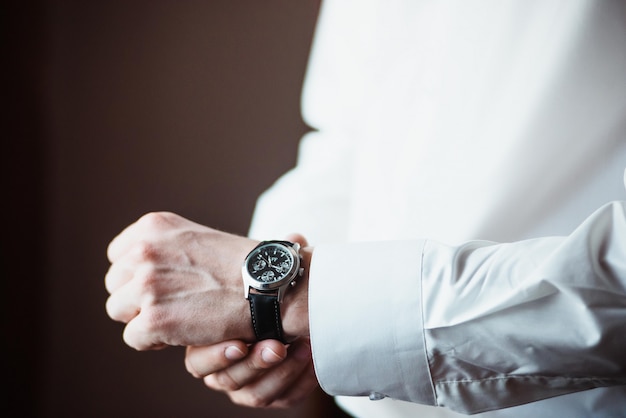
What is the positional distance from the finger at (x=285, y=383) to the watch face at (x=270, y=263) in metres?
0.14

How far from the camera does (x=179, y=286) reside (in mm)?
884

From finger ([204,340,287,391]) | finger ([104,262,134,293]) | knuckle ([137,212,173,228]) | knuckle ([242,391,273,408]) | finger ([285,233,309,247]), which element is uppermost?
knuckle ([137,212,173,228])

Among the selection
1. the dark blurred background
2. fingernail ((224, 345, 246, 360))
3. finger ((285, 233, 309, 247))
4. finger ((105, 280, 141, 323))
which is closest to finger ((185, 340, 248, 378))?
fingernail ((224, 345, 246, 360))

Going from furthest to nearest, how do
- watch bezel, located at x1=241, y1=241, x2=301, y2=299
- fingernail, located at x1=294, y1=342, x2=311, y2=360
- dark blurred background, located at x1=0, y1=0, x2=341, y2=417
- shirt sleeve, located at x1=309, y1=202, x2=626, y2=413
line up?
dark blurred background, located at x1=0, y1=0, x2=341, y2=417, fingernail, located at x1=294, y1=342, x2=311, y2=360, watch bezel, located at x1=241, y1=241, x2=301, y2=299, shirt sleeve, located at x1=309, y1=202, x2=626, y2=413

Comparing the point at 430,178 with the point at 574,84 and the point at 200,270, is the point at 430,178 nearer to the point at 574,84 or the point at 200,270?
the point at 574,84

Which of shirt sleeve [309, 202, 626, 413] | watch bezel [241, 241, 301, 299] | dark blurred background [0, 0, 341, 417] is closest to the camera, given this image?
shirt sleeve [309, 202, 626, 413]

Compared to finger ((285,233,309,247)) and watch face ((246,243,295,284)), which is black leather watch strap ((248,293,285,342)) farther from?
finger ((285,233,309,247))

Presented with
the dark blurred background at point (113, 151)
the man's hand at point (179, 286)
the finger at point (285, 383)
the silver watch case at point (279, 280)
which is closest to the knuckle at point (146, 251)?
the man's hand at point (179, 286)

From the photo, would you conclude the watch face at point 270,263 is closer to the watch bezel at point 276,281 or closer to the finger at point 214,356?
the watch bezel at point 276,281

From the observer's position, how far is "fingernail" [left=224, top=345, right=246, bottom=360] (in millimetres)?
860

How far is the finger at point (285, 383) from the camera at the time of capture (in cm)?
93

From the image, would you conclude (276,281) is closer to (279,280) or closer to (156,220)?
(279,280)

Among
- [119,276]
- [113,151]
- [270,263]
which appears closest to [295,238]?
[270,263]

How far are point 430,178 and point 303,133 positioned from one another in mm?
1053
